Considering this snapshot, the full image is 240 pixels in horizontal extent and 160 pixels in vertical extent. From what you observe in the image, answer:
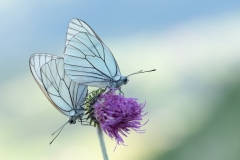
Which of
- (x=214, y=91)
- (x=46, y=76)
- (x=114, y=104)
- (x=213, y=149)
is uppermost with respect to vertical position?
(x=46, y=76)

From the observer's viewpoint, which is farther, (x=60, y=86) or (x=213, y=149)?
(x=213, y=149)

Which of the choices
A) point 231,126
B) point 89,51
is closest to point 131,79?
point 231,126

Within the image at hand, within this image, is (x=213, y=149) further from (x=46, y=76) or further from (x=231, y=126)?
(x=46, y=76)

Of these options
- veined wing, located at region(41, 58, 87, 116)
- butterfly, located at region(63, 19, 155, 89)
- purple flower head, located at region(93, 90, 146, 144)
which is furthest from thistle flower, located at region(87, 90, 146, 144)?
butterfly, located at region(63, 19, 155, 89)

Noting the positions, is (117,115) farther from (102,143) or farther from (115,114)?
(102,143)

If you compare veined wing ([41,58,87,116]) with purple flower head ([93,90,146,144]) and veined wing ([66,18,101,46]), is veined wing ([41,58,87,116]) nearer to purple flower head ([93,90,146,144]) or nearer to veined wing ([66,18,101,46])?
purple flower head ([93,90,146,144])

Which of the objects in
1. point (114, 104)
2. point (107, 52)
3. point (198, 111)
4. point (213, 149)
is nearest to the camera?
point (114, 104)

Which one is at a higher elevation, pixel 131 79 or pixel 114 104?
pixel 114 104
